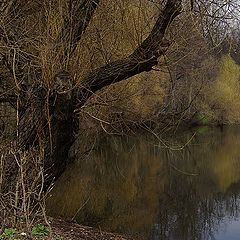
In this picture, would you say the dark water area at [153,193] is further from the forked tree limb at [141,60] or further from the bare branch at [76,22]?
the bare branch at [76,22]

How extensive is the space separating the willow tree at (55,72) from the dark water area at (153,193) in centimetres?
165

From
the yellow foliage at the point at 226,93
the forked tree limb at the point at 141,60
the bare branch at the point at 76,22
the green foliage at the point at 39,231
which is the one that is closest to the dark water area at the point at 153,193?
the forked tree limb at the point at 141,60

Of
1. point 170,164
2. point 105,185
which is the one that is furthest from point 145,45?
point 170,164

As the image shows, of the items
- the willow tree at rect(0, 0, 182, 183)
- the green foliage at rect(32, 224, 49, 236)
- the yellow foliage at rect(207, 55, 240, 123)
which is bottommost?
the green foliage at rect(32, 224, 49, 236)

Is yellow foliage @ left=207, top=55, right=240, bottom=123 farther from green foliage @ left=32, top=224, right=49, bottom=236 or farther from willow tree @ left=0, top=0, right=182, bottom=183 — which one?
green foliage @ left=32, top=224, right=49, bottom=236

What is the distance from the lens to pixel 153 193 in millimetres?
11547

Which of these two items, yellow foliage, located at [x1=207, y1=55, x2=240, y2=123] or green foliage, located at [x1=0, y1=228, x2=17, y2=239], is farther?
yellow foliage, located at [x1=207, y1=55, x2=240, y2=123]

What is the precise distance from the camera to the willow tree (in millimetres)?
6348

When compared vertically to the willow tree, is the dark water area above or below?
below

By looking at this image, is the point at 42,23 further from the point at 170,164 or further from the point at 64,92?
the point at 170,164

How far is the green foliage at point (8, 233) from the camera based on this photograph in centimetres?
400

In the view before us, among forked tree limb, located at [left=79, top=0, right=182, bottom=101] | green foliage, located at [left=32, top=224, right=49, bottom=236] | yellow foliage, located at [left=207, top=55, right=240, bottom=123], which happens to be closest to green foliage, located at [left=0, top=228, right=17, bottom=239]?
green foliage, located at [left=32, top=224, right=49, bottom=236]

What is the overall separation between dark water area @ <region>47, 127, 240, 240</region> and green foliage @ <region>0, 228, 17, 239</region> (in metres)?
3.98

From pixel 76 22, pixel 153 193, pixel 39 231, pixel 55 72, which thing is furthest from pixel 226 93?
pixel 39 231
